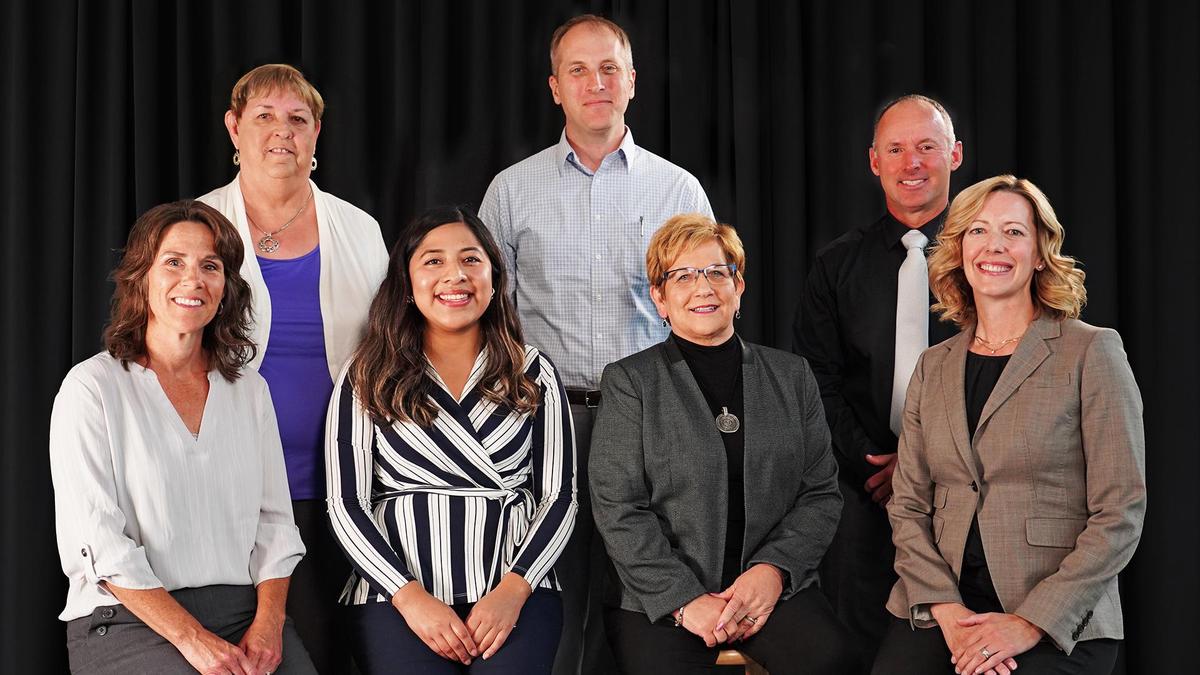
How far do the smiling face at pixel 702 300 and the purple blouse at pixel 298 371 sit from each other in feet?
2.99

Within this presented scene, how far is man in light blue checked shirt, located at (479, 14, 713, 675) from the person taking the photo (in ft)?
10.3

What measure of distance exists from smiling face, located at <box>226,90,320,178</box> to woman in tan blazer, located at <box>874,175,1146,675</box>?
1.68m

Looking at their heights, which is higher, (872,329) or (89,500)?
(872,329)

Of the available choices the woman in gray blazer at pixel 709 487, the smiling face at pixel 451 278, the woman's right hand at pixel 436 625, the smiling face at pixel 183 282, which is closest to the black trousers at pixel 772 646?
the woman in gray blazer at pixel 709 487

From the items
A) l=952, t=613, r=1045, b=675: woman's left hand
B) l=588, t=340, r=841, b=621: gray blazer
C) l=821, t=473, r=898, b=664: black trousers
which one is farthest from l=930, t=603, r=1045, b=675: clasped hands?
l=821, t=473, r=898, b=664: black trousers

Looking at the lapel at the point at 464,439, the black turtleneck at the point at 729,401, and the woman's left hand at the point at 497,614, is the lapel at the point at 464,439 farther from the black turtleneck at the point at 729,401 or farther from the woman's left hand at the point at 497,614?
the black turtleneck at the point at 729,401

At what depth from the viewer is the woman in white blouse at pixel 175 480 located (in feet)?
7.06

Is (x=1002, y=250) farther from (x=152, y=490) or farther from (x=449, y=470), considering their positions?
(x=152, y=490)

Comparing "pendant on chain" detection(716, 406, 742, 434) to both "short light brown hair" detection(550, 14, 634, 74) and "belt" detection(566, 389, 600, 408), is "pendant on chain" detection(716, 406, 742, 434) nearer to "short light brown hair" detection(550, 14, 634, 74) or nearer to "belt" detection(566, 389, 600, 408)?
"belt" detection(566, 389, 600, 408)

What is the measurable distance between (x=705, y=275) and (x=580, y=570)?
98 cm

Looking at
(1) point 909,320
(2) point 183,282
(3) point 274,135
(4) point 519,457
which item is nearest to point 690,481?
(4) point 519,457

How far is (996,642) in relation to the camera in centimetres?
226
